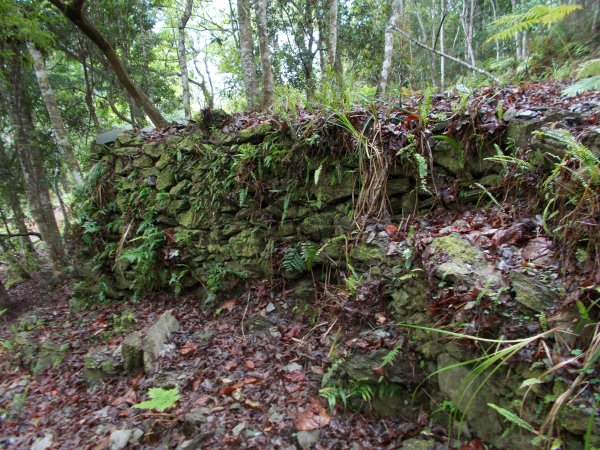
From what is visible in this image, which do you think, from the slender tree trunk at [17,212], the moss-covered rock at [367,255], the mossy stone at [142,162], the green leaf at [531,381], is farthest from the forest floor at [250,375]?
the slender tree trunk at [17,212]

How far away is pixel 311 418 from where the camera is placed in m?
2.80

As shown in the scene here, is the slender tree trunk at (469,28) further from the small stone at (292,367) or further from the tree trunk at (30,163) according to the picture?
the tree trunk at (30,163)

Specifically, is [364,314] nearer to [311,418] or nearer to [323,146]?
[311,418]

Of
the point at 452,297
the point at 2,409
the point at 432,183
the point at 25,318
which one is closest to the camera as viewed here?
the point at 452,297

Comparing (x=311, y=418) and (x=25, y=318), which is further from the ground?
(x=25, y=318)

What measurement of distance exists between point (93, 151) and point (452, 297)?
6.08 metres

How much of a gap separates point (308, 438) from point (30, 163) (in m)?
8.58

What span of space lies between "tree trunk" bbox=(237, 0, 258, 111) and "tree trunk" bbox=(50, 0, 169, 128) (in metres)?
1.74

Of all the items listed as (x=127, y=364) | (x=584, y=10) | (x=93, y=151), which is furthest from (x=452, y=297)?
(x=584, y=10)

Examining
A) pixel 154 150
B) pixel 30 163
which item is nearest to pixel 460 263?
pixel 154 150

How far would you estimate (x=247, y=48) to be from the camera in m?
6.48

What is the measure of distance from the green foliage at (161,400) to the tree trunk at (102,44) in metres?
4.40

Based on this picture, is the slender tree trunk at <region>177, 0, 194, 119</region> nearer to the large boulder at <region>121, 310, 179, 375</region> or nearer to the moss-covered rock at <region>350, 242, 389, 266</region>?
the large boulder at <region>121, 310, 179, 375</region>

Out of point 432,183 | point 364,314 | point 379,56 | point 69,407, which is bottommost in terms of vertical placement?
point 69,407
